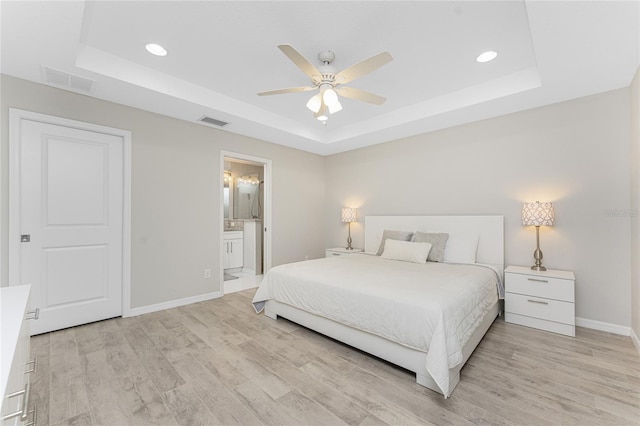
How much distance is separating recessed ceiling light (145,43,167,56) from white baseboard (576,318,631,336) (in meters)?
4.94

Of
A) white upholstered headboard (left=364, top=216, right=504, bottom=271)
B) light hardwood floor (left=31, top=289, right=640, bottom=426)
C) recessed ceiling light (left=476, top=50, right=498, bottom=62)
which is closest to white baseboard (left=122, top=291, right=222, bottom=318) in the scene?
light hardwood floor (left=31, top=289, right=640, bottom=426)

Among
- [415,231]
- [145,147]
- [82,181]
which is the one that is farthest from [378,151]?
[82,181]

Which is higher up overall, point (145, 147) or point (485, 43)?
point (485, 43)

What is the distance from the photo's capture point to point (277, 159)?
4.87m

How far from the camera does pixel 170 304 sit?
3.52m

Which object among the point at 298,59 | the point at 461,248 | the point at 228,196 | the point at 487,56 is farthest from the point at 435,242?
the point at 228,196

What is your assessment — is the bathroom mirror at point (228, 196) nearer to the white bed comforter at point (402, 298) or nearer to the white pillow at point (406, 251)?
the white bed comforter at point (402, 298)

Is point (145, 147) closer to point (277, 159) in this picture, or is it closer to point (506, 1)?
point (277, 159)

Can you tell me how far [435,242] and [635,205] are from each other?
185 cm

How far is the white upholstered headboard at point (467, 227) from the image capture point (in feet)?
11.4

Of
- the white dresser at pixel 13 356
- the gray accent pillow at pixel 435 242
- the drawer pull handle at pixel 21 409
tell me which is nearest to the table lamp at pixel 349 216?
the gray accent pillow at pixel 435 242

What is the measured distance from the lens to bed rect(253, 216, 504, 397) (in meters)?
1.87

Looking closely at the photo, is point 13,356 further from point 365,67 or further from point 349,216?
point 349,216

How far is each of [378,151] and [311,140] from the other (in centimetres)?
119
